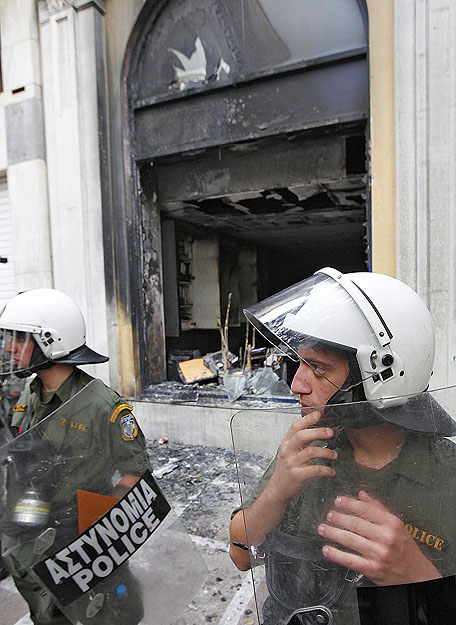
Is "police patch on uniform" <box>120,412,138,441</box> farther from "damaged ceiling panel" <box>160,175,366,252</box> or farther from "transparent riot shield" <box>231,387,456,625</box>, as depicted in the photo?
"damaged ceiling panel" <box>160,175,366,252</box>

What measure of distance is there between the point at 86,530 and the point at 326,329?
1057mm

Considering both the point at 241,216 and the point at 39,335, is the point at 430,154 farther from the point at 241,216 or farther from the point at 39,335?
the point at 39,335

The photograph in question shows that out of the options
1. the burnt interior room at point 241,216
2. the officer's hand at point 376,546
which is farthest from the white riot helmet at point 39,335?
the burnt interior room at point 241,216

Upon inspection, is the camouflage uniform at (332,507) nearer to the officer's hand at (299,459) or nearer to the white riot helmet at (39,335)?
the officer's hand at (299,459)

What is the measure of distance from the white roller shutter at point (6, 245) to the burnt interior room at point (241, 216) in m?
2.21

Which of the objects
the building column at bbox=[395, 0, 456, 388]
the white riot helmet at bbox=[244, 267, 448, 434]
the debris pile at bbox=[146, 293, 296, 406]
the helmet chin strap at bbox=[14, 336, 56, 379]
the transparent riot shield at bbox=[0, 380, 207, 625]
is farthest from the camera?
the debris pile at bbox=[146, 293, 296, 406]

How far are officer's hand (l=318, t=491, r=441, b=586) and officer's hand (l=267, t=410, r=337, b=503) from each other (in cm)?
9

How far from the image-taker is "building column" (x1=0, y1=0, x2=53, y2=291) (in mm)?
5238

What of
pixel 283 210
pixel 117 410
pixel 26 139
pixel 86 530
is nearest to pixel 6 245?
pixel 26 139

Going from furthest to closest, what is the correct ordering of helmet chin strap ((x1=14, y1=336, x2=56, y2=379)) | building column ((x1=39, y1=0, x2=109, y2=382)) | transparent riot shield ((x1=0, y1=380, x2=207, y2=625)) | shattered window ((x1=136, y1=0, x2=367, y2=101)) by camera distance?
building column ((x1=39, y1=0, x2=109, y2=382)), shattered window ((x1=136, y1=0, x2=367, y2=101)), helmet chin strap ((x1=14, y1=336, x2=56, y2=379)), transparent riot shield ((x1=0, y1=380, x2=207, y2=625))

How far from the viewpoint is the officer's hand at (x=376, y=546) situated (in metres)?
0.76

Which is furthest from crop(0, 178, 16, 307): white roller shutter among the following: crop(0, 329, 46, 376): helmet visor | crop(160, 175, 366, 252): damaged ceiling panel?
crop(0, 329, 46, 376): helmet visor

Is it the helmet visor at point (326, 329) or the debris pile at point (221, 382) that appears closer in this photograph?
the helmet visor at point (326, 329)

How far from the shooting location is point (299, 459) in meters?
0.89
